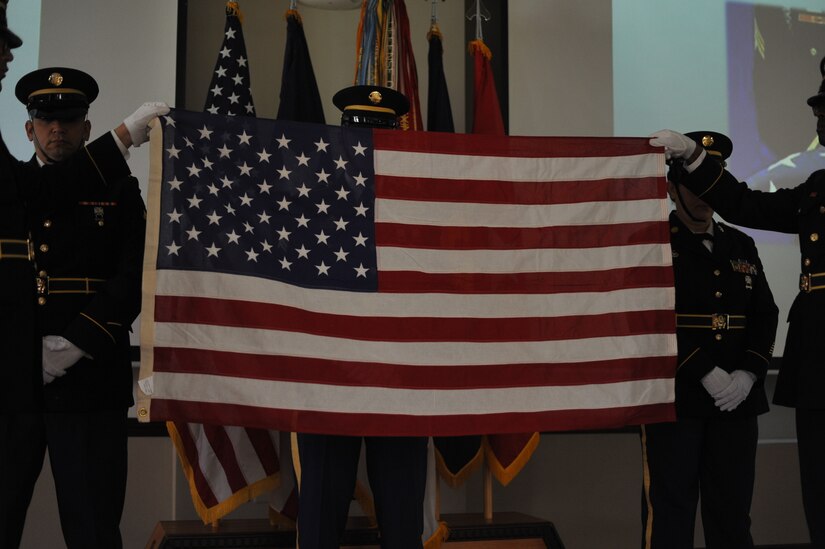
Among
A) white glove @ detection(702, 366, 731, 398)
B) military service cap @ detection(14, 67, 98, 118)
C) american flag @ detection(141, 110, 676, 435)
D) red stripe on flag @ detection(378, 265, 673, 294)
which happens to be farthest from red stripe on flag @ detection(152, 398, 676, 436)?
military service cap @ detection(14, 67, 98, 118)

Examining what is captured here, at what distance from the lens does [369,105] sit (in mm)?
2930

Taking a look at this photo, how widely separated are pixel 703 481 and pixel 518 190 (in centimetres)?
119

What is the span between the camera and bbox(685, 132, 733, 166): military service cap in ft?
10.5

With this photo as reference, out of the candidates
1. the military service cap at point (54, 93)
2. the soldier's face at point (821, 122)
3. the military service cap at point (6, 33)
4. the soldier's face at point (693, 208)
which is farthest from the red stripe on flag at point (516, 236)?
the military service cap at point (6, 33)

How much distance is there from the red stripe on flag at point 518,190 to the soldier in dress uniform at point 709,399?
0.16 meters

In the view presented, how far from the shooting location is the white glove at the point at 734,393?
2.87 m

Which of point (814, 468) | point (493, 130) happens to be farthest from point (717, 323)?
point (493, 130)

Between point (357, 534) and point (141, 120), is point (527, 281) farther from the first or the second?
point (141, 120)

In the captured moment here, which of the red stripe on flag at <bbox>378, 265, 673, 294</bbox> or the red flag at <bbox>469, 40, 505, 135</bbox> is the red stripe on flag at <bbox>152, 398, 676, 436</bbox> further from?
the red flag at <bbox>469, 40, 505, 135</bbox>

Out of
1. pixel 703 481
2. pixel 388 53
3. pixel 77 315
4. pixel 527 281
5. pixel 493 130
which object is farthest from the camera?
pixel 493 130

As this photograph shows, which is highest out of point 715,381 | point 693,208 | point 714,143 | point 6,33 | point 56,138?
point 6,33

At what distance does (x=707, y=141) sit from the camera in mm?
3201

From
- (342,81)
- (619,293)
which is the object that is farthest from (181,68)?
(619,293)

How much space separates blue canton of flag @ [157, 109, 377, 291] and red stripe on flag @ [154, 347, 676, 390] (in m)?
0.25
